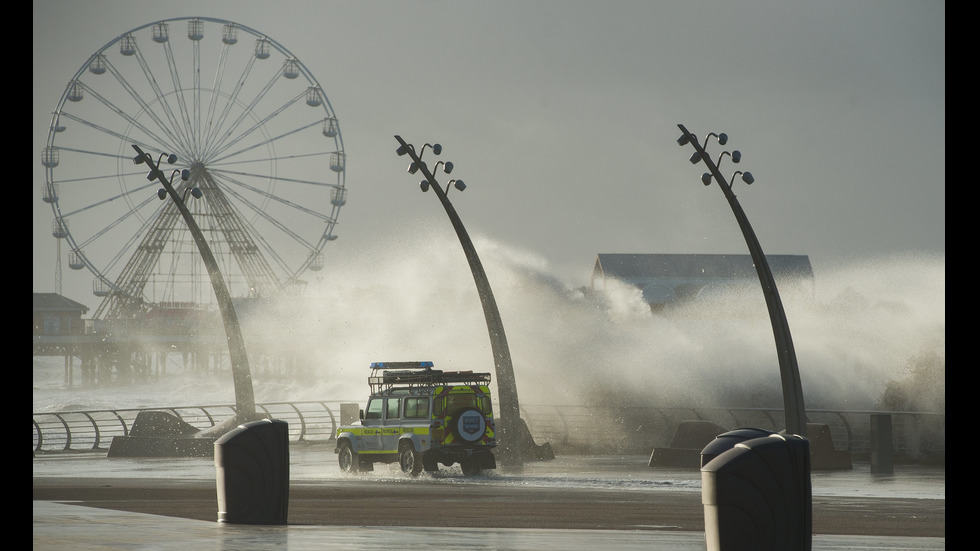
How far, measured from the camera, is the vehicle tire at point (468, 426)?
74.4 ft

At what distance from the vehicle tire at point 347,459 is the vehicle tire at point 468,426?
2.20m

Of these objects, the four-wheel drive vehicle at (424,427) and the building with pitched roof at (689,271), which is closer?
the four-wheel drive vehicle at (424,427)

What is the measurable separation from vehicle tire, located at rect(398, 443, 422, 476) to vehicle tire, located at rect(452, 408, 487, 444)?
85 centimetres

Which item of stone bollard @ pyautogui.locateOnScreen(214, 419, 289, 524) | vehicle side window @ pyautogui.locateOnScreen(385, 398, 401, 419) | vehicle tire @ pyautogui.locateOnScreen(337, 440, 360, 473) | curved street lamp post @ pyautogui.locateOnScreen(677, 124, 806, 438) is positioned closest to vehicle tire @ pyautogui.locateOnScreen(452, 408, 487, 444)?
vehicle side window @ pyautogui.locateOnScreen(385, 398, 401, 419)

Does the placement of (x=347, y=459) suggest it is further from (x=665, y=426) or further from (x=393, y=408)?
(x=665, y=426)

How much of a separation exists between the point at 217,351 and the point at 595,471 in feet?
332

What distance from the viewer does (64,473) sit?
2288 cm

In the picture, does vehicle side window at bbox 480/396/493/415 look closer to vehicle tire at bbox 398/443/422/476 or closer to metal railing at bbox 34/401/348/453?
vehicle tire at bbox 398/443/422/476

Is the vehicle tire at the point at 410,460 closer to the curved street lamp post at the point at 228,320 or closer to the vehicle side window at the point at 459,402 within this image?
the vehicle side window at the point at 459,402

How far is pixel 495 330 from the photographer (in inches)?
981

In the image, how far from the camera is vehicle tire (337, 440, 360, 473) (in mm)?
23516

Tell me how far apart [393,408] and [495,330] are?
2814 millimetres

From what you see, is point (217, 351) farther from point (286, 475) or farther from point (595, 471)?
point (286, 475)

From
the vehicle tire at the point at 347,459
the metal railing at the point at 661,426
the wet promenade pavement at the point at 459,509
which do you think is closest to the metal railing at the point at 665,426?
the metal railing at the point at 661,426
